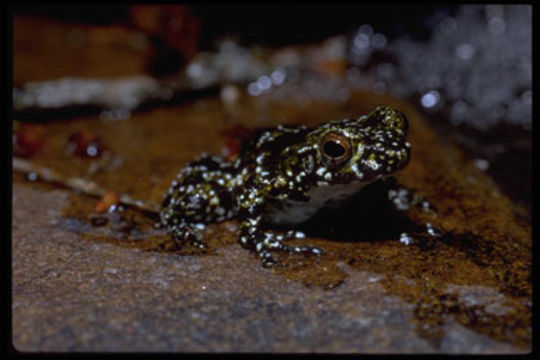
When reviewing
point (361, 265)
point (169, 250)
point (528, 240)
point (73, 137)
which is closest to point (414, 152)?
point (528, 240)

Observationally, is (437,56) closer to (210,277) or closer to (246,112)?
(246,112)

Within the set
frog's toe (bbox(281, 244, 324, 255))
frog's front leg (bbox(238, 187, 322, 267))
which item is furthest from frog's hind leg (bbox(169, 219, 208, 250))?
frog's toe (bbox(281, 244, 324, 255))

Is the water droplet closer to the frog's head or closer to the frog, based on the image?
the frog

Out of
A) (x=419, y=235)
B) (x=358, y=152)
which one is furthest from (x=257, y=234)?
(x=419, y=235)

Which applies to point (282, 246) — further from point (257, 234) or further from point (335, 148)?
point (335, 148)

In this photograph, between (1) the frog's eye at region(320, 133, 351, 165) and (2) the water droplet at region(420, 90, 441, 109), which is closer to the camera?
(1) the frog's eye at region(320, 133, 351, 165)

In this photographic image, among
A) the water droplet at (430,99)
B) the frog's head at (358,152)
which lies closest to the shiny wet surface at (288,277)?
the frog's head at (358,152)
